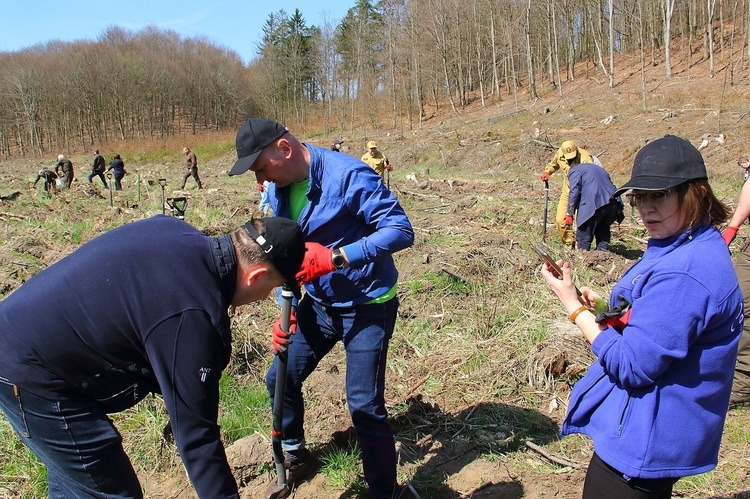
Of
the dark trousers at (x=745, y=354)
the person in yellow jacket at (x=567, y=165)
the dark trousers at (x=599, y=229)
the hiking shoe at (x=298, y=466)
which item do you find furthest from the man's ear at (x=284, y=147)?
the person in yellow jacket at (x=567, y=165)

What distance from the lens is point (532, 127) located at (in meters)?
22.5

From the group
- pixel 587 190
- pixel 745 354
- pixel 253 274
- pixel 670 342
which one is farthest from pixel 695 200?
pixel 587 190

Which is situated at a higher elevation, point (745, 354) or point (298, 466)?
point (745, 354)

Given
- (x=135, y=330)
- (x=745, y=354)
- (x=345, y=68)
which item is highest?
(x=345, y=68)

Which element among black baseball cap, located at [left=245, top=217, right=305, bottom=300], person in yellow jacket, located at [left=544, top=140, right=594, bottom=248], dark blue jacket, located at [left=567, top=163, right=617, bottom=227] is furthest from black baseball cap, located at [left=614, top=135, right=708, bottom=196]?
person in yellow jacket, located at [left=544, top=140, right=594, bottom=248]

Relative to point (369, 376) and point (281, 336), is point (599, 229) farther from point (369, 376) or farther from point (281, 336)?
point (281, 336)

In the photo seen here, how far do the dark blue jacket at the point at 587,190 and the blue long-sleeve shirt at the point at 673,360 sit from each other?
5672 millimetres

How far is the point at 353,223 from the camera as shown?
271cm

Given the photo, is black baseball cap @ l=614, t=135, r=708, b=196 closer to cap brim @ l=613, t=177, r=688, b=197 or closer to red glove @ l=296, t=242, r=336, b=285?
cap brim @ l=613, t=177, r=688, b=197

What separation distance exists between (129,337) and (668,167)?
1.68m

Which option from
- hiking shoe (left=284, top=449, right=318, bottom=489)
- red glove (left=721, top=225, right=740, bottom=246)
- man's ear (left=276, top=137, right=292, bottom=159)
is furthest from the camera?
red glove (left=721, top=225, right=740, bottom=246)

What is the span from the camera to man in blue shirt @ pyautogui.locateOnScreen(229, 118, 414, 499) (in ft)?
8.22

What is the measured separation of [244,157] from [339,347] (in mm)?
2646

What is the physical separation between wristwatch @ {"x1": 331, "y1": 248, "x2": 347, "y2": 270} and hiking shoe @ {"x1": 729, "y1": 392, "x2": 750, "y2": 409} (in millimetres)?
2915
